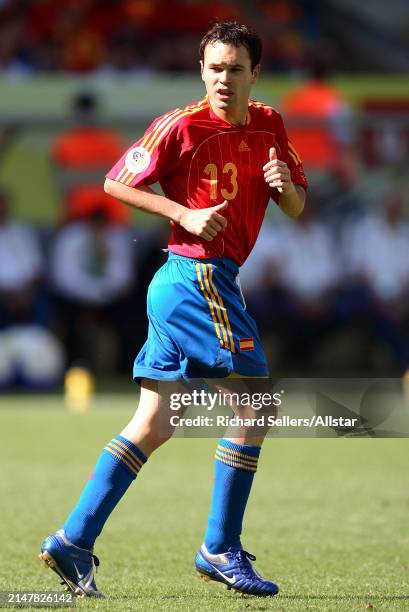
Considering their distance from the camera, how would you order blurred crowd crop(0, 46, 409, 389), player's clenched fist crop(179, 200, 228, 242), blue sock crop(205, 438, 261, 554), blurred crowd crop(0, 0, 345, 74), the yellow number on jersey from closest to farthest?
player's clenched fist crop(179, 200, 228, 242)
the yellow number on jersey
blue sock crop(205, 438, 261, 554)
blurred crowd crop(0, 46, 409, 389)
blurred crowd crop(0, 0, 345, 74)

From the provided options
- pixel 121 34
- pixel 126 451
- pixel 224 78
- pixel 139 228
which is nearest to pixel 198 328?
pixel 126 451

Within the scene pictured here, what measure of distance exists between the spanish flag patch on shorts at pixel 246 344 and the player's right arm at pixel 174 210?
1.29 ft

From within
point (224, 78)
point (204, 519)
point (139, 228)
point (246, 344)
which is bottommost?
point (204, 519)

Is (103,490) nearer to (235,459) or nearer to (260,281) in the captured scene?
(235,459)

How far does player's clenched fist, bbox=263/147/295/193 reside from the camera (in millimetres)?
4934

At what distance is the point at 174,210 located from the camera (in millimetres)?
4840

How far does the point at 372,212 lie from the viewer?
53.4 ft

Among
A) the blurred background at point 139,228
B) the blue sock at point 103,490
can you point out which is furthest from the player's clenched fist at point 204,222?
the blurred background at point 139,228

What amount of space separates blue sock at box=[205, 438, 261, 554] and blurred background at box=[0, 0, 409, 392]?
29.3 ft

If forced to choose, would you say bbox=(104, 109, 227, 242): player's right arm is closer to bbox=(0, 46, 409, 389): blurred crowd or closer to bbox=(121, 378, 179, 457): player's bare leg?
bbox=(121, 378, 179, 457): player's bare leg

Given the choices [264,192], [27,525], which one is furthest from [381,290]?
[264,192]

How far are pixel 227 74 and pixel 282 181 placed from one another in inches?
17.3

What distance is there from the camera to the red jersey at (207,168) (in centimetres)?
490

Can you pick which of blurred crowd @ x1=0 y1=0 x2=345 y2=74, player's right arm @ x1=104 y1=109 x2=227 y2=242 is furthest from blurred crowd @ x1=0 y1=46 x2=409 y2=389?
player's right arm @ x1=104 y1=109 x2=227 y2=242
